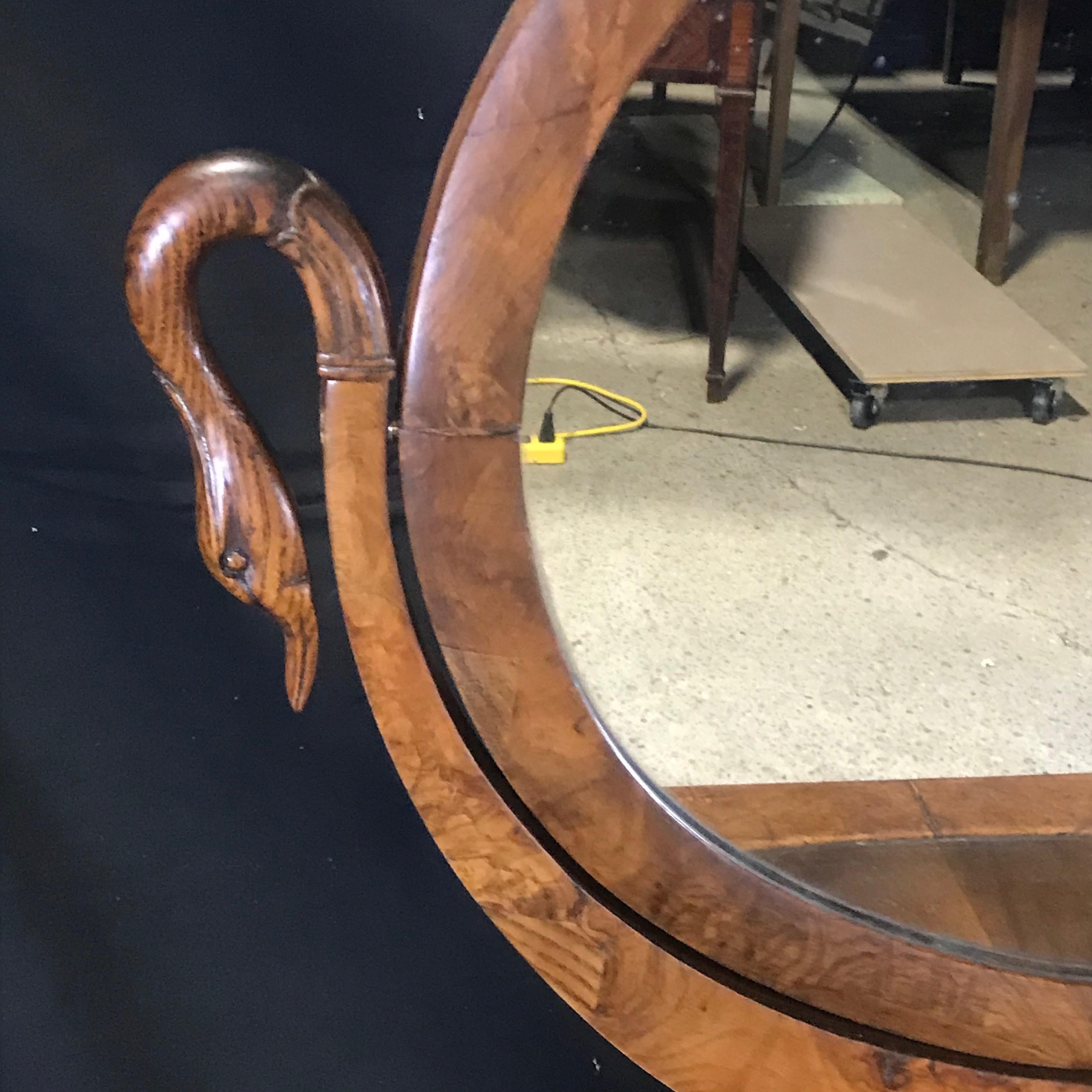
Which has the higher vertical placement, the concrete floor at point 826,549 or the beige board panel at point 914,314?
the beige board panel at point 914,314

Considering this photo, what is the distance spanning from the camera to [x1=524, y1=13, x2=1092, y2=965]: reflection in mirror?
1.61 feet

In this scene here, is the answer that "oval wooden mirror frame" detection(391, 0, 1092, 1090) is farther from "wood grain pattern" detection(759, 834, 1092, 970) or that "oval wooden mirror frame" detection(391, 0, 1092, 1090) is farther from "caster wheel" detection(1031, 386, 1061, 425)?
"caster wheel" detection(1031, 386, 1061, 425)

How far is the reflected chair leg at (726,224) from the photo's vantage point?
458mm

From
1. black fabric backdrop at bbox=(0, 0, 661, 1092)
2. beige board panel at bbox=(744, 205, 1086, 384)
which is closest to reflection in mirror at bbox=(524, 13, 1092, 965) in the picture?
beige board panel at bbox=(744, 205, 1086, 384)

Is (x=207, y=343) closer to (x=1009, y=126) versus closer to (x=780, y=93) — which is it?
(x=780, y=93)

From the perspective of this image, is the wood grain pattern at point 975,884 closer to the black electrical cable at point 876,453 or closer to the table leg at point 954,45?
the black electrical cable at point 876,453

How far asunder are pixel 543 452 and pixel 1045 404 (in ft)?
0.87

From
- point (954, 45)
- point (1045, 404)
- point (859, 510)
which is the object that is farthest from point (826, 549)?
point (954, 45)

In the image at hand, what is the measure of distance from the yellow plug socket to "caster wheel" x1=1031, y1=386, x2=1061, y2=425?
246 millimetres

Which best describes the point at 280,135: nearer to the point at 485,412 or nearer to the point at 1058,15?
the point at 485,412

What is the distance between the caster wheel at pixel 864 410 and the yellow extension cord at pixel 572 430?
0.11m

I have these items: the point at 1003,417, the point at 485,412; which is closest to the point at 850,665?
the point at 1003,417

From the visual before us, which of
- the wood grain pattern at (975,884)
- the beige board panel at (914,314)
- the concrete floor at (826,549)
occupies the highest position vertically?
the beige board panel at (914,314)

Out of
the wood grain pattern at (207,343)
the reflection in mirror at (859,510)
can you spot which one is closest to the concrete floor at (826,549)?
the reflection in mirror at (859,510)
